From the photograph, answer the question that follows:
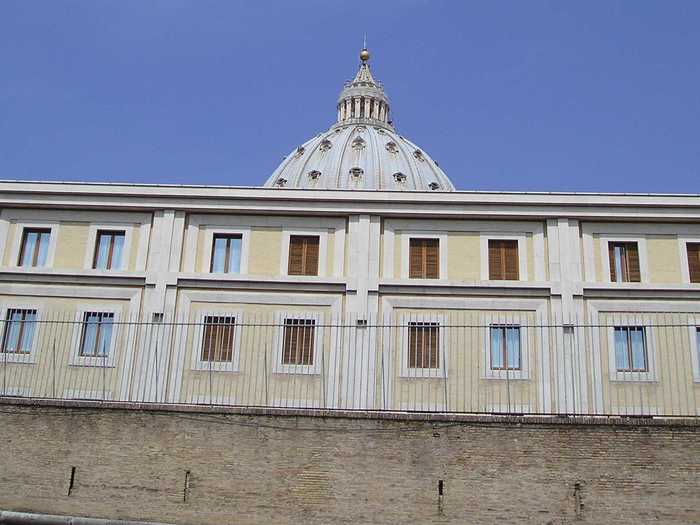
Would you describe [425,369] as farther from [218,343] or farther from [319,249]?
[218,343]

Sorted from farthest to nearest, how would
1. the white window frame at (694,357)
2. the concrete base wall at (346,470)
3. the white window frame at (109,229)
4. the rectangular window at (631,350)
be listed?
the white window frame at (109,229), the rectangular window at (631,350), the white window frame at (694,357), the concrete base wall at (346,470)

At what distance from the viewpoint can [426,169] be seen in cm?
9088

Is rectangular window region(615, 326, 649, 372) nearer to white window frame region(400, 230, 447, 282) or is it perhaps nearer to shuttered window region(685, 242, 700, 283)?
shuttered window region(685, 242, 700, 283)

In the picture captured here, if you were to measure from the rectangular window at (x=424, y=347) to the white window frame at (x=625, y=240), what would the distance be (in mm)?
6526

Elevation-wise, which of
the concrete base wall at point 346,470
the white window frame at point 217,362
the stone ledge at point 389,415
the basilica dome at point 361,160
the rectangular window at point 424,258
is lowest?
the concrete base wall at point 346,470

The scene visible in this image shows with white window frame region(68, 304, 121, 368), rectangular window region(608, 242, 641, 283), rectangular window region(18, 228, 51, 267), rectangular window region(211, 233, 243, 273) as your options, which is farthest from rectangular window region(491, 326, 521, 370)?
rectangular window region(18, 228, 51, 267)

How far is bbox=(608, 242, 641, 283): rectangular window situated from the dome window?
59.6 metres

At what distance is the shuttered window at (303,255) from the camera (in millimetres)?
31703

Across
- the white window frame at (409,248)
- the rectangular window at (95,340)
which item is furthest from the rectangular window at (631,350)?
the rectangular window at (95,340)

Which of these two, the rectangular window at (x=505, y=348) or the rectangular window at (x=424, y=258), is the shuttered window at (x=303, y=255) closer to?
the rectangular window at (x=424, y=258)

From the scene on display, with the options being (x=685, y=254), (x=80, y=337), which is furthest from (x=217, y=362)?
(x=685, y=254)

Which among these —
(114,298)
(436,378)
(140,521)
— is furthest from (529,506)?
(114,298)

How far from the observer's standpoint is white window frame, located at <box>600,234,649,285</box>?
31062 millimetres

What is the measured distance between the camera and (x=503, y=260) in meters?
31.5
